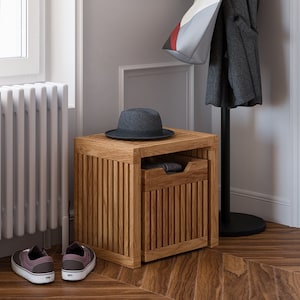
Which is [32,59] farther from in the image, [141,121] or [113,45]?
[141,121]

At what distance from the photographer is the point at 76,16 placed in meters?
3.64

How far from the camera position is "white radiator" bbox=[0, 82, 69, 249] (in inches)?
133

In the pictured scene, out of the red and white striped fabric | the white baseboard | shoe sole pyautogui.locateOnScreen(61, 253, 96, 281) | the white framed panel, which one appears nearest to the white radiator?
shoe sole pyautogui.locateOnScreen(61, 253, 96, 281)

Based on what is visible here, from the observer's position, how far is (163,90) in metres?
4.11

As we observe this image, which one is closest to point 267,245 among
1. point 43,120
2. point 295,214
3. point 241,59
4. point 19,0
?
point 295,214

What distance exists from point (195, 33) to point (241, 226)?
38.0 inches

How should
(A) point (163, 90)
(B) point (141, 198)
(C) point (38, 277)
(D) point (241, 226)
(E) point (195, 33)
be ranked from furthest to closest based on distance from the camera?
(A) point (163, 90) < (D) point (241, 226) < (E) point (195, 33) < (B) point (141, 198) < (C) point (38, 277)

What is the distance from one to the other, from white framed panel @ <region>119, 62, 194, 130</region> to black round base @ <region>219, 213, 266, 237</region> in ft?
1.80

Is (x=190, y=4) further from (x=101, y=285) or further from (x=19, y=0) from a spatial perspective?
(x=101, y=285)

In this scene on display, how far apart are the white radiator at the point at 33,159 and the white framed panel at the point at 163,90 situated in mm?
468

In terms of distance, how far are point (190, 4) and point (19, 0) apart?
931mm

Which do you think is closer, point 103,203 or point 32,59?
point 103,203

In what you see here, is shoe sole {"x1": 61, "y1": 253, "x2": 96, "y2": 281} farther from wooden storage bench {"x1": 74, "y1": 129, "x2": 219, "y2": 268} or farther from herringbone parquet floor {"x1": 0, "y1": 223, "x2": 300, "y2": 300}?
wooden storage bench {"x1": 74, "y1": 129, "x2": 219, "y2": 268}

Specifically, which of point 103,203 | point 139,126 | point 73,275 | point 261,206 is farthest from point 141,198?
point 261,206
